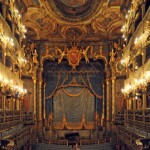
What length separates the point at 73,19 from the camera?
1819 centimetres

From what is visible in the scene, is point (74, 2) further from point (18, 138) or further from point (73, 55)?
point (18, 138)

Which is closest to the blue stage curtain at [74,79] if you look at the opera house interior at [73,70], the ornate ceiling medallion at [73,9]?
the opera house interior at [73,70]

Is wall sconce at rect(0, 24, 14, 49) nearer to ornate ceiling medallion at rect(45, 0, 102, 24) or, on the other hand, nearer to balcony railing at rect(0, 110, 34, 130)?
balcony railing at rect(0, 110, 34, 130)

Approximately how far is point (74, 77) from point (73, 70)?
0.65m

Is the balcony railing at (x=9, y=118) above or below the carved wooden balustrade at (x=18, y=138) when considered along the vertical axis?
above

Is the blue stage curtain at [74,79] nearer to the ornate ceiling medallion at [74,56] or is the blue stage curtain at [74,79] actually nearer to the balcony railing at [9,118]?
the ornate ceiling medallion at [74,56]

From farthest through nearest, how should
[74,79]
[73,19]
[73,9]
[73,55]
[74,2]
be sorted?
1. [74,79]
2. [73,55]
3. [73,19]
4. [73,9]
5. [74,2]

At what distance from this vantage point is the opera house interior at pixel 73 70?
15438mm

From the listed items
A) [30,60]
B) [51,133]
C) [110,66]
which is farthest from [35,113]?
[110,66]

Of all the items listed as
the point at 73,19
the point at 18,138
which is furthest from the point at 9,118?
the point at 73,19

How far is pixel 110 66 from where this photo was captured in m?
20.1

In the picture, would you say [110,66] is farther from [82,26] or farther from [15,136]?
[15,136]

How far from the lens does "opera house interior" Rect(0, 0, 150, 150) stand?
15.4 meters

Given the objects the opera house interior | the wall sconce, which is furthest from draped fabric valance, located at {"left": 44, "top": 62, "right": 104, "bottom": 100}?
the wall sconce
